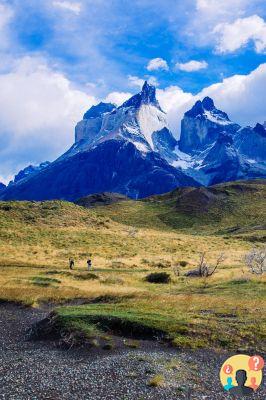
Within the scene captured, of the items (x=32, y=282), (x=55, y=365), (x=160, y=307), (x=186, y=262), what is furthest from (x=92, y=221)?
(x=55, y=365)

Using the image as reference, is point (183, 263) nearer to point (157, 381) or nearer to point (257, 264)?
point (257, 264)

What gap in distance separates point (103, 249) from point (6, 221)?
31190 mm

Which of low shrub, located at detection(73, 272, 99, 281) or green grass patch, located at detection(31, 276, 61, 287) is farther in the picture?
low shrub, located at detection(73, 272, 99, 281)

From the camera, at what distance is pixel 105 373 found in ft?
74.0

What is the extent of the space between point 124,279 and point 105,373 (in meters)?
32.2

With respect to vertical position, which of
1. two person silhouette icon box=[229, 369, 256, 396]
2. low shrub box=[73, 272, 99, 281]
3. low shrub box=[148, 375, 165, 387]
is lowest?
low shrub box=[148, 375, 165, 387]

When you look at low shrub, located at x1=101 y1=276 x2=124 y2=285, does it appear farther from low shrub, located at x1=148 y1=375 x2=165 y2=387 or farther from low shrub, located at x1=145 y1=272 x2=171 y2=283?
low shrub, located at x1=148 y1=375 x2=165 y2=387

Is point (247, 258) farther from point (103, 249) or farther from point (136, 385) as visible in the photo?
point (136, 385)

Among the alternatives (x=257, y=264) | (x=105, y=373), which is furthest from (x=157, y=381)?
(x=257, y=264)

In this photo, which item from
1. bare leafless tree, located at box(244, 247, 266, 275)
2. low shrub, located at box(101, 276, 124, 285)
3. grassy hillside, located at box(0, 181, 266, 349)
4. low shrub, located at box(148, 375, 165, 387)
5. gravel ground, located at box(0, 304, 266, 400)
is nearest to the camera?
gravel ground, located at box(0, 304, 266, 400)

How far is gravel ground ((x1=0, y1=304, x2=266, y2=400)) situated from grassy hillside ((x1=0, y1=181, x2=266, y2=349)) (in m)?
3.00

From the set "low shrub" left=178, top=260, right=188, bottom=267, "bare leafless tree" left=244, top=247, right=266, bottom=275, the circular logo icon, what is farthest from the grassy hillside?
the circular logo icon

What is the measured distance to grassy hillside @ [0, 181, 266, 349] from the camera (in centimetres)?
3067

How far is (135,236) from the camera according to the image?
113062 mm
